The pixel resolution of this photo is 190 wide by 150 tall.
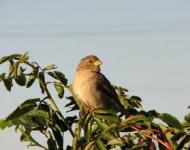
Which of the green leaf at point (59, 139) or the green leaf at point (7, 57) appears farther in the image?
the green leaf at point (7, 57)

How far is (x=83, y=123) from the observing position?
2.39 metres

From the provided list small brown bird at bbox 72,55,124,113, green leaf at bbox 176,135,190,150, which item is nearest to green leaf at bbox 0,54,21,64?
green leaf at bbox 176,135,190,150

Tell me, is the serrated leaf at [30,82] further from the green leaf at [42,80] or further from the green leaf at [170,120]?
the green leaf at [170,120]

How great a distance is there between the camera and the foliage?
1976 mm

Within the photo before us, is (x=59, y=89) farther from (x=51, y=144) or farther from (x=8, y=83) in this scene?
(x=51, y=144)

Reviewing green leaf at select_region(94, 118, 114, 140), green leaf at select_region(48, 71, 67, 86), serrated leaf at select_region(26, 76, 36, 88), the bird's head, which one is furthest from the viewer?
the bird's head

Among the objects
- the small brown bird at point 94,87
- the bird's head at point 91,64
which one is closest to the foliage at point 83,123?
the small brown bird at point 94,87

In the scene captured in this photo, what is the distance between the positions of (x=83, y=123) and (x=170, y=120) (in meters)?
0.61

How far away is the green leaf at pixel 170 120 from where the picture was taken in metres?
1.89

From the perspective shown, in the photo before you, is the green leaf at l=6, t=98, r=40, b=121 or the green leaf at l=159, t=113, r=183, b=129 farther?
the green leaf at l=6, t=98, r=40, b=121

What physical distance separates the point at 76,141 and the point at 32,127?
328 millimetres

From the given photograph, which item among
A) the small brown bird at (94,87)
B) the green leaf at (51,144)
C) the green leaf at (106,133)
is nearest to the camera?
the green leaf at (106,133)

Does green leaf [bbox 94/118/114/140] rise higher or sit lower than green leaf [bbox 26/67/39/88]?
lower

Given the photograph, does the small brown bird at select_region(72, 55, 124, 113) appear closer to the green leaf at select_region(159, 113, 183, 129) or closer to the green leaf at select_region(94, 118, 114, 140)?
the green leaf at select_region(94, 118, 114, 140)
